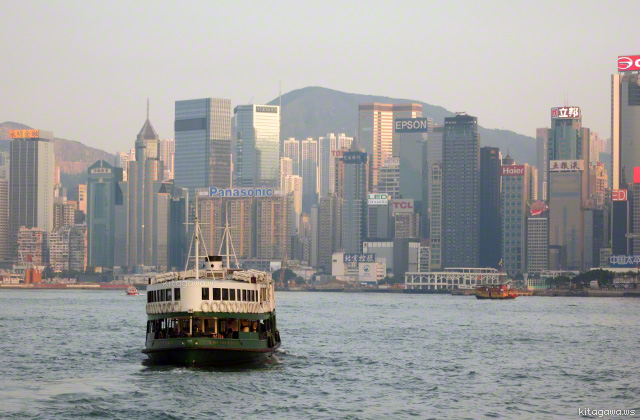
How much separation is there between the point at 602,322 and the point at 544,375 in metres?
71.9

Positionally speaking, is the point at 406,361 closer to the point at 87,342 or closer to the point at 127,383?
the point at 127,383

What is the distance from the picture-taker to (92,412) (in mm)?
51062

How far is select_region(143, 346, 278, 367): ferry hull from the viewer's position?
61.8m

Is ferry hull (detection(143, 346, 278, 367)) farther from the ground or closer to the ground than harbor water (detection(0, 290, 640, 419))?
farther from the ground

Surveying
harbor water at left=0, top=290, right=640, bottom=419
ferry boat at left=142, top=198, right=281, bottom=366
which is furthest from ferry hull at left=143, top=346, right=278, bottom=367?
harbor water at left=0, top=290, right=640, bottom=419

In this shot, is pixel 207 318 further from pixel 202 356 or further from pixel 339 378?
pixel 339 378

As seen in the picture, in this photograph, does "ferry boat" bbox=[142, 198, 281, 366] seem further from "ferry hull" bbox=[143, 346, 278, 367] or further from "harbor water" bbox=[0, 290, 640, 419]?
"harbor water" bbox=[0, 290, 640, 419]

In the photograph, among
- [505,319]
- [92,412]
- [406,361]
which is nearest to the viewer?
[92,412]

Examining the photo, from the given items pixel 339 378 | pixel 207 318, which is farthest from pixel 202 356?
pixel 339 378

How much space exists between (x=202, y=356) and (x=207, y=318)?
2252mm

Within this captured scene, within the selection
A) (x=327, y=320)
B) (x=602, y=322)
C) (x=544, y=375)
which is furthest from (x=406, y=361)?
(x=602, y=322)

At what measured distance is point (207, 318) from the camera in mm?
62688

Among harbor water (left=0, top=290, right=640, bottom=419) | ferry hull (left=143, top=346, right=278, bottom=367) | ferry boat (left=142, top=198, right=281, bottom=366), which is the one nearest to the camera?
harbor water (left=0, top=290, right=640, bottom=419)

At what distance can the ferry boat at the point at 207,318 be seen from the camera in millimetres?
62125
